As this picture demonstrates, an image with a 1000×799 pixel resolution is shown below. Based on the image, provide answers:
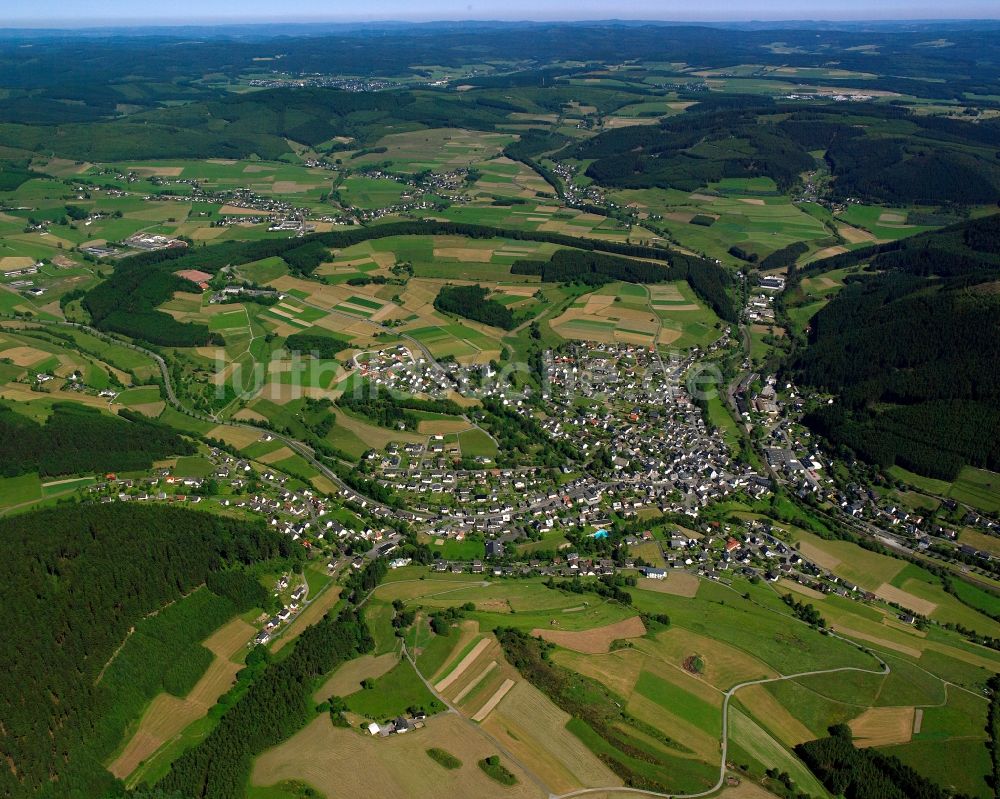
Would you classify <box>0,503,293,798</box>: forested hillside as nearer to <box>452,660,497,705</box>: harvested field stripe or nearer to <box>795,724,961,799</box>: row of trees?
<box>452,660,497,705</box>: harvested field stripe

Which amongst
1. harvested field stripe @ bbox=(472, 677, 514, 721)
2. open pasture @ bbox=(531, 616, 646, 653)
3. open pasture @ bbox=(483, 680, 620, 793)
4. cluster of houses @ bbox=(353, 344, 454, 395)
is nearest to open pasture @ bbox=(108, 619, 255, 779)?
harvested field stripe @ bbox=(472, 677, 514, 721)

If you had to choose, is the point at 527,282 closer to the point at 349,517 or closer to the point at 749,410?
the point at 749,410

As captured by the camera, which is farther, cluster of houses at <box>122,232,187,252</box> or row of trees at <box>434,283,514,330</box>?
cluster of houses at <box>122,232,187,252</box>

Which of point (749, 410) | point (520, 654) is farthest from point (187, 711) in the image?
point (749, 410)

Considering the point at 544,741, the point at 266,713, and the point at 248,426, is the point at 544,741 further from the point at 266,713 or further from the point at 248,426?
the point at 248,426

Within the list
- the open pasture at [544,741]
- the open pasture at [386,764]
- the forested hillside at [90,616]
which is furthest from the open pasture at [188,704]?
the open pasture at [544,741]
